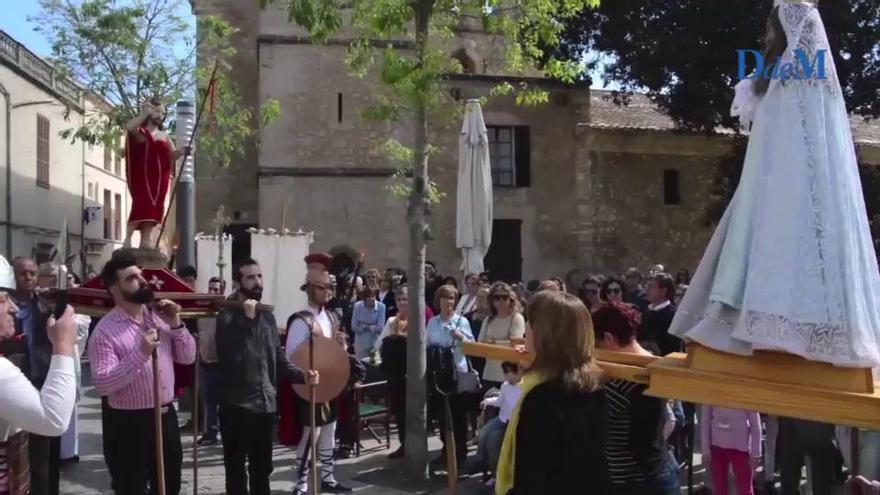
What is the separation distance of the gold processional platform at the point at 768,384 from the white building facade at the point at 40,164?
20.1 metres

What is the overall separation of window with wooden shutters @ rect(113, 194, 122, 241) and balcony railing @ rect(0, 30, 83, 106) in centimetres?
1048

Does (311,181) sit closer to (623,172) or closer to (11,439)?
(623,172)

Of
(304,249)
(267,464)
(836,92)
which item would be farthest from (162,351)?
(304,249)

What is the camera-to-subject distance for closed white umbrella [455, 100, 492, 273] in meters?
15.8

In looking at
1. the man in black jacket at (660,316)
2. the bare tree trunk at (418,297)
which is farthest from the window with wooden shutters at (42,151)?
the man in black jacket at (660,316)

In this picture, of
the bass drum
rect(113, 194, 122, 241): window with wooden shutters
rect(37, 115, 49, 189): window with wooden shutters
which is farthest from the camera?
rect(113, 194, 122, 241): window with wooden shutters

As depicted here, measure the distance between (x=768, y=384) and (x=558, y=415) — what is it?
79 centimetres

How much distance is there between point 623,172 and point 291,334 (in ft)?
62.3

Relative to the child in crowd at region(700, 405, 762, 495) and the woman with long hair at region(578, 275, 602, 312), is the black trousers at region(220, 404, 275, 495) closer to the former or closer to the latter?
the child in crowd at region(700, 405, 762, 495)

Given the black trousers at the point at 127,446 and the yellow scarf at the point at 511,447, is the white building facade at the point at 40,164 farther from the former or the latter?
the yellow scarf at the point at 511,447

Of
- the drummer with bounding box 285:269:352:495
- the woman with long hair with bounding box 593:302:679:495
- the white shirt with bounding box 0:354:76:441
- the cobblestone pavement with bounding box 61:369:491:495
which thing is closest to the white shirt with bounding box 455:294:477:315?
the cobblestone pavement with bounding box 61:369:491:495

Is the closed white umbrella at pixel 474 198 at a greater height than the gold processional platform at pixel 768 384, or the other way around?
the closed white umbrella at pixel 474 198

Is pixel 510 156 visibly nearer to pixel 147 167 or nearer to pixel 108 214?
pixel 147 167

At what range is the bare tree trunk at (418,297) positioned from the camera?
877 cm
